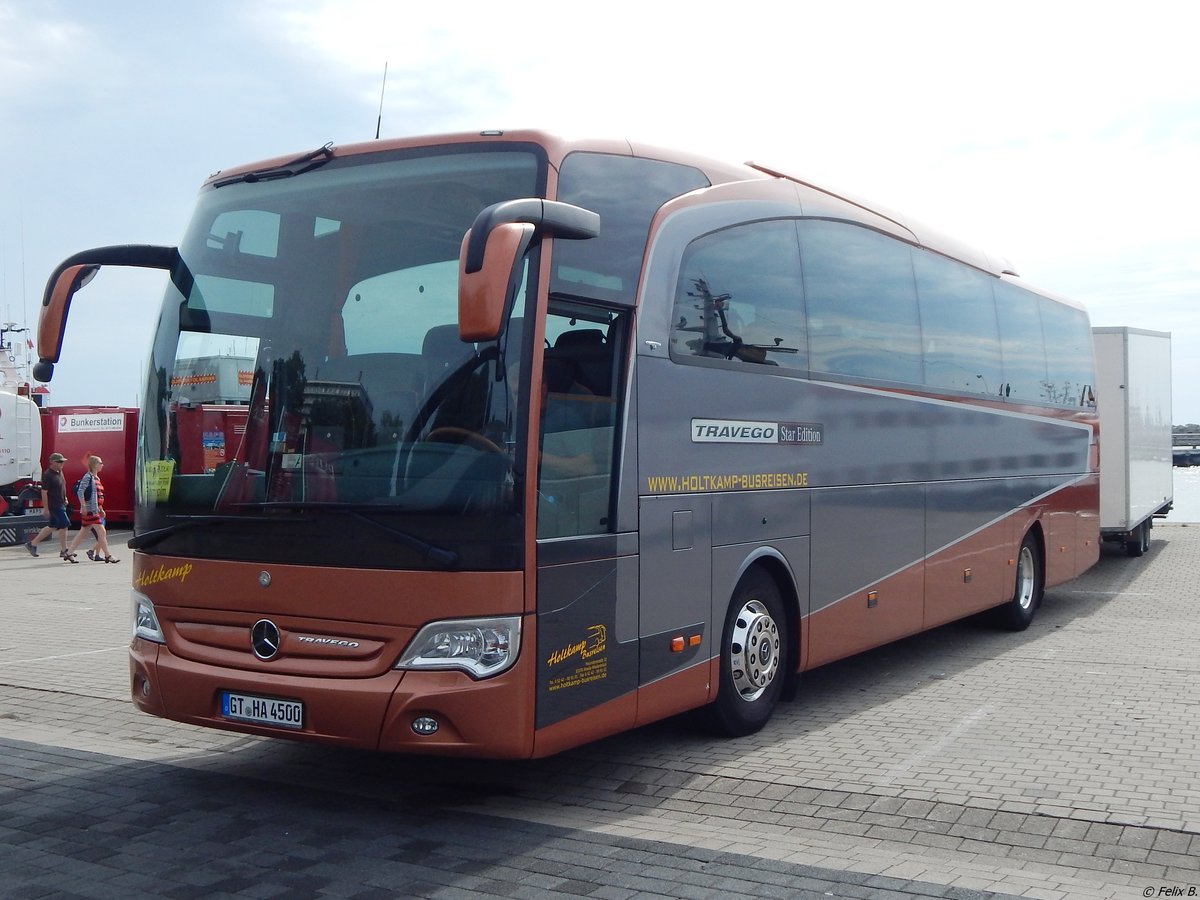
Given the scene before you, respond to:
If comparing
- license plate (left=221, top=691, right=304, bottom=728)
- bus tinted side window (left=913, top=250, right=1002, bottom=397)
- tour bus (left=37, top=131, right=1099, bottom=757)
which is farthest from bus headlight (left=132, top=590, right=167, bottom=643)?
bus tinted side window (left=913, top=250, right=1002, bottom=397)

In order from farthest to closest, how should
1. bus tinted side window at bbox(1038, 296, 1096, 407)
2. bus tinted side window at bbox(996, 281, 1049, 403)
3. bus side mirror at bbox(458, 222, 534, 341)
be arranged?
bus tinted side window at bbox(1038, 296, 1096, 407), bus tinted side window at bbox(996, 281, 1049, 403), bus side mirror at bbox(458, 222, 534, 341)

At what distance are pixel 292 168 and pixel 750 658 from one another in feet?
13.2

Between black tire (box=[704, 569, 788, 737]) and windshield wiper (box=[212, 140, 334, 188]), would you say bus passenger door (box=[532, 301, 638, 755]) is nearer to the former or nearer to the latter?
black tire (box=[704, 569, 788, 737])

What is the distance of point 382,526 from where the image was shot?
233 inches

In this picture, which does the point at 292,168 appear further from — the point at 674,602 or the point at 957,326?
the point at 957,326

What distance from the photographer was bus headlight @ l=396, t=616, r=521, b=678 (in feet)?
19.2

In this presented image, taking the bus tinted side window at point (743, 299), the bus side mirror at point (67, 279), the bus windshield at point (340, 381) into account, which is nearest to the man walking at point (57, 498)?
the bus side mirror at point (67, 279)

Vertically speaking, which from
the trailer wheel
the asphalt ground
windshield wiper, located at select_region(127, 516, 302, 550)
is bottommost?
the asphalt ground

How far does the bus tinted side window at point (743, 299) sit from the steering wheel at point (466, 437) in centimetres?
166

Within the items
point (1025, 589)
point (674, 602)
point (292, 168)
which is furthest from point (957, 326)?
point (292, 168)

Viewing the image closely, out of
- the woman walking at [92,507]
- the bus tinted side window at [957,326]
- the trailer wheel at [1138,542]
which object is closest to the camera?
the bus tinted side window at [957,326]

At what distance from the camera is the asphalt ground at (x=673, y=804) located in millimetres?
5348

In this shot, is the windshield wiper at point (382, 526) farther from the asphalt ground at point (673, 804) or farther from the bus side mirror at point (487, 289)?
the asphalt ground at point (673, 804)

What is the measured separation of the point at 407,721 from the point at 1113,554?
18902mm
